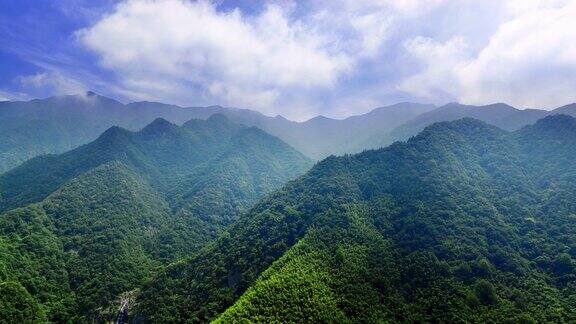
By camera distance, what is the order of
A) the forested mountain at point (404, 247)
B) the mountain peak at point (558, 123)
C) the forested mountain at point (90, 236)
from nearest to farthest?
the forested mountain at point (404, 247), the forested mountain at point (90, 236), the mountain peak at point (558, 123)

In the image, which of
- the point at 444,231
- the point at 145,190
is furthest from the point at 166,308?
the point at 145,190

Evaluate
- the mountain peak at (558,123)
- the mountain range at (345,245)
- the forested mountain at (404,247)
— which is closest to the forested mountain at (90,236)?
the mountain range at (345,245)

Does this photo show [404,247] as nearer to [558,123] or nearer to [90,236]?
[558,123]

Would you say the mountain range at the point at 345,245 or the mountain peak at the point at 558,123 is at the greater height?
the mountain peak at the point at 558,123

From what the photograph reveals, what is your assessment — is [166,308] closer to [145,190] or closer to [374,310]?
[374,310]

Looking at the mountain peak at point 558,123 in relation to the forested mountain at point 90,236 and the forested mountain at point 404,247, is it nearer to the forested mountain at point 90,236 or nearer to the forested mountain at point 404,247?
the forested mountain at point 404,247

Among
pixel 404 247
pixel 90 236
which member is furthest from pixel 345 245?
pixel 90 236

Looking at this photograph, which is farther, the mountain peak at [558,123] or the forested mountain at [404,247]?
the mountain peak at [558,123]

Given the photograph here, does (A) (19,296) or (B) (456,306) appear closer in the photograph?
(B) (456,306)
